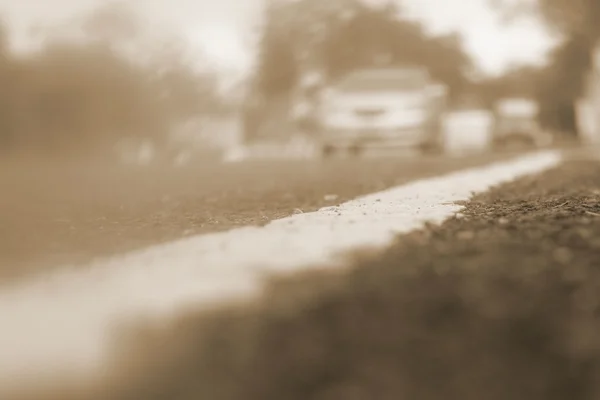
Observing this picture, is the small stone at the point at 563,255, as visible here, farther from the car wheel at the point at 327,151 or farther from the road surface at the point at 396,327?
the car wheel at the point at 327,151

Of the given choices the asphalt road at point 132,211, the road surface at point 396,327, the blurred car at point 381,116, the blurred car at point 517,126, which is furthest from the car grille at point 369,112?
the blurred car at point 517,126

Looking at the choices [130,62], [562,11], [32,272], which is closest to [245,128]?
[130,62]

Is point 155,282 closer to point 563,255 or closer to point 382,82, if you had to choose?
point 563,255

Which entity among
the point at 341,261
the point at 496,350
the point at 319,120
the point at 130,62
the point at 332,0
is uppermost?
the point at 332,0

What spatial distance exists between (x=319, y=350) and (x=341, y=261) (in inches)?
27.1

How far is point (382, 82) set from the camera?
1465 cm

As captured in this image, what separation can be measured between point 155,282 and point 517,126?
2579 centimetres

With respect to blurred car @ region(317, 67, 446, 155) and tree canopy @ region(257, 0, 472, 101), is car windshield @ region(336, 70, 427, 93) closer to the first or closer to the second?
blurred car @ region(317, 67, 446, 155)

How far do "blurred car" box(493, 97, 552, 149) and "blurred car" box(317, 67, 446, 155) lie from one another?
12.2 metres

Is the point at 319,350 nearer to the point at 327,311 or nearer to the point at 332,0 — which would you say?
the point at 327,311

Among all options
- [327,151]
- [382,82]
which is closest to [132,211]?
[327,151]

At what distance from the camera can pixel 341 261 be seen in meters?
2.12

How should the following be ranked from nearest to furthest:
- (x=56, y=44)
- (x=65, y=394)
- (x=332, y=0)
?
1. (x=65, y=394)
2. (x=56, y=44)
3. (x=332, y=0)

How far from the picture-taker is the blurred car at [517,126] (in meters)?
26.2
